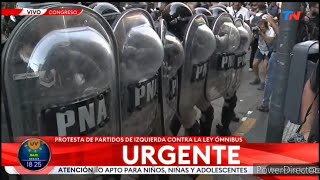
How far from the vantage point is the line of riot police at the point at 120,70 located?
1292 mm

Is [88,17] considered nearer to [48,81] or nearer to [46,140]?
[48,81]

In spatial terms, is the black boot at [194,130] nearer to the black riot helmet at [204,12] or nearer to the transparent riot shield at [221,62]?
the transparent riot shield at [221,62]

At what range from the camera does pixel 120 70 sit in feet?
5.49

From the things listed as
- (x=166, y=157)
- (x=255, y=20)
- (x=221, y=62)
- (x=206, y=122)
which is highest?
(x=255, y=20)

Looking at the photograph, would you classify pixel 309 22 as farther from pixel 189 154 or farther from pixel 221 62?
pixel 221 62

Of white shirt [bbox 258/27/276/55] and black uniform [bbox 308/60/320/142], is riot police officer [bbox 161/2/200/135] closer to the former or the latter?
white shirt [bbox 258/27/276/55]

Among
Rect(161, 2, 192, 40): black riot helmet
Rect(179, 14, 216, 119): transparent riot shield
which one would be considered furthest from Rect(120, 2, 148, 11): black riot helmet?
Rect(179, 14, 216, 119): transparent riot shield

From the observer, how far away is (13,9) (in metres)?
1.36

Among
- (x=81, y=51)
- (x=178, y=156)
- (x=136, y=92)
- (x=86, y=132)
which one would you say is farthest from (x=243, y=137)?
(x=81, y=51)

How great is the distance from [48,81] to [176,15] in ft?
3.32

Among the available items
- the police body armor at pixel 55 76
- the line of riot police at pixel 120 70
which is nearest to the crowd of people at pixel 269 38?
the line of riot police at pixel 120 70

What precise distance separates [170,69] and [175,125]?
32 cm

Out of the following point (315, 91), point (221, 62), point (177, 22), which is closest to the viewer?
point (315, 91)

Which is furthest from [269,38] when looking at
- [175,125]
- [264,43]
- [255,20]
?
[175,125]
